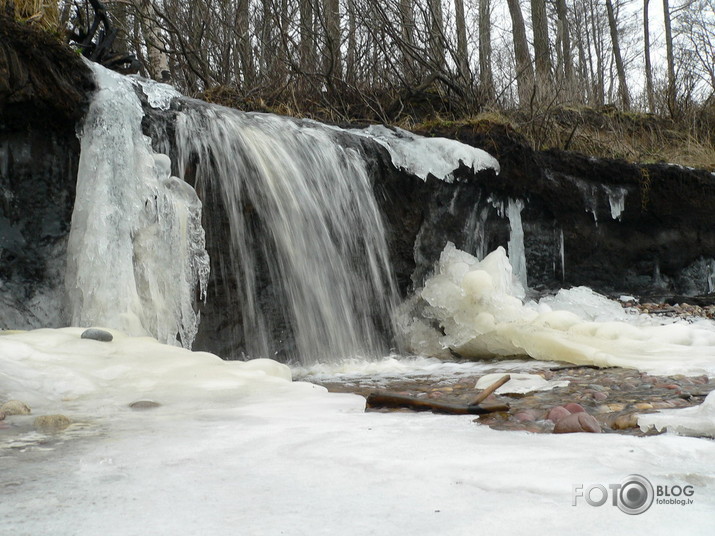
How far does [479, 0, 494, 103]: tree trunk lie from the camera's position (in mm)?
8609

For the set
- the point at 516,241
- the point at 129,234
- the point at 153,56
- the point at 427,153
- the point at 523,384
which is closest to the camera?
the point at 523,384

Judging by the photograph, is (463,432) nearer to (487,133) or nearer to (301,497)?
(301,497)

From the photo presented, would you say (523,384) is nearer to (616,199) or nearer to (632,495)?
(632,495)

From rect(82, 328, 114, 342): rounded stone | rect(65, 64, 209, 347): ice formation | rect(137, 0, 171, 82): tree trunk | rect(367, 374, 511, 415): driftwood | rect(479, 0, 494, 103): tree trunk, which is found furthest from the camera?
rect(479, 0, 494, 103): tree trunk

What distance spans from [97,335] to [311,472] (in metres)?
1.89

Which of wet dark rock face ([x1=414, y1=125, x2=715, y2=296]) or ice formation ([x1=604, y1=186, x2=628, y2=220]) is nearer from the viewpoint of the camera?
wet dark rock face ([x1=414, y1=125, x2=715, y2=296])

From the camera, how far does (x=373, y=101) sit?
8.07 metres

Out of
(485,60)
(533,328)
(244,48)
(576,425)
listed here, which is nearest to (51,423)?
(576,425)

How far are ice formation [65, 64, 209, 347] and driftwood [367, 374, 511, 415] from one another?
1.97 meters

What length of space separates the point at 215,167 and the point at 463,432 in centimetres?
330

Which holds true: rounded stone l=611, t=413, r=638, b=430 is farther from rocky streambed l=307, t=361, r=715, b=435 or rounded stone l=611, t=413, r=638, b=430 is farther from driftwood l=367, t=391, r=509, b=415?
driftwood l=367, t=391, r=509, b=415

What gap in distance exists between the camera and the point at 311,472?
1.31m

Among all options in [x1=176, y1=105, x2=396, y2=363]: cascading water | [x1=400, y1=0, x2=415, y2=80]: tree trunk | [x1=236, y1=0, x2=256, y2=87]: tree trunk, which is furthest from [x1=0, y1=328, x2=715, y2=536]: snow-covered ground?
[x1=400, y1=0, x2=415, y2=80]: tree trunk

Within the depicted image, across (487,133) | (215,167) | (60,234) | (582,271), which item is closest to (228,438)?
(60,234)
